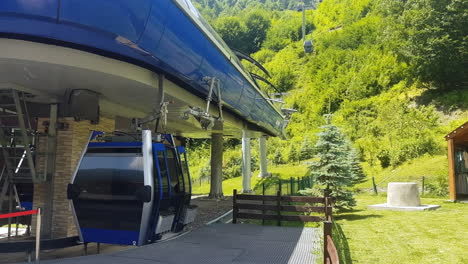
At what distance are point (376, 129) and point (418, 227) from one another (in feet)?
83.7

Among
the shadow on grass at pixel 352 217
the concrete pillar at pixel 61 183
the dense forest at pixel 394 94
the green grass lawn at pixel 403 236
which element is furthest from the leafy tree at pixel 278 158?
the concrete pillar at pixel 61 183

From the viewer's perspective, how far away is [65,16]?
15.7 feet

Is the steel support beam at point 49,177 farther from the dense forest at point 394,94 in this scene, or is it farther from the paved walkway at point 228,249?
the dense forest at point 394,94

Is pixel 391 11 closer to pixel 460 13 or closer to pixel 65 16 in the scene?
pixel 460 13

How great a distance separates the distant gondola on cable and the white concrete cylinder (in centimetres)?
1212

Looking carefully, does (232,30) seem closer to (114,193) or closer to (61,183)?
(61,183)

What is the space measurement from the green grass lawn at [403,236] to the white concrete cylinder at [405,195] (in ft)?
3.88

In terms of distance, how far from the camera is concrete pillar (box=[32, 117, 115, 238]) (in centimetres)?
838

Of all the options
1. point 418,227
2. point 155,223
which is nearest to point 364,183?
point 418,227

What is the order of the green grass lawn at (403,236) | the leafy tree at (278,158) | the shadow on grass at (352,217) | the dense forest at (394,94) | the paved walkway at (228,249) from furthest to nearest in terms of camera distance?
the leafy tree at (278,158), the dense forest at (394,94), the shadow on grass at (352,217), the green grass lawn at (403,236), the paved walkway at (228,249)

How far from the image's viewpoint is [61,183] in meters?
8.49

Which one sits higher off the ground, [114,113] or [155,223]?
[114,113]

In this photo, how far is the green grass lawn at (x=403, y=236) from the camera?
7453 millimetres

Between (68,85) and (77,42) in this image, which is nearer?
(77,42)
